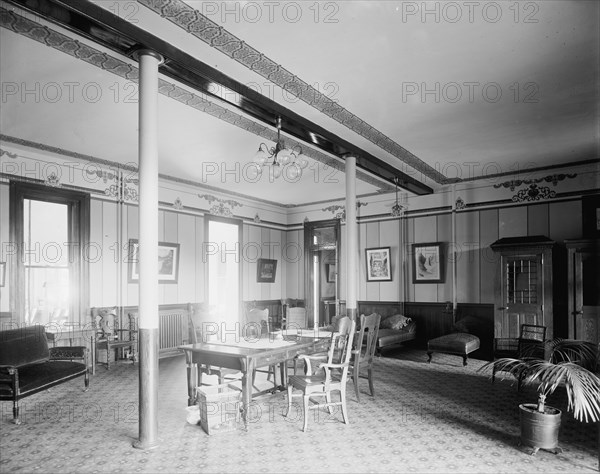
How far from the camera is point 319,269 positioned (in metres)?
12.1

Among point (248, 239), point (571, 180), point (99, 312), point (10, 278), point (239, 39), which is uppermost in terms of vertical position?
point (239, 39)

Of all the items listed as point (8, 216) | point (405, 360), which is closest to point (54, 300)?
point (8, 216)

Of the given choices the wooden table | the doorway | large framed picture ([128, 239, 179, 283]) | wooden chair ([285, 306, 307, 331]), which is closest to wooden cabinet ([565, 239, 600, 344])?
wooden chair ([285, 306, 307, 331])

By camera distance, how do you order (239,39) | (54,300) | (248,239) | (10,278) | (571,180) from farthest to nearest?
(248,239), (571,180), (54,300), (10,278), (239,39)

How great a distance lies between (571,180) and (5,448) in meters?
9.12

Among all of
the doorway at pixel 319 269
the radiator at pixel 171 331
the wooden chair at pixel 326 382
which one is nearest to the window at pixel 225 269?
the radiator at pixel 171 331

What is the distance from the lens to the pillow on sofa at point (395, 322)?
9430mm

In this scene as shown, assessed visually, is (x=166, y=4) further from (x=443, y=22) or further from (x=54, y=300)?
(x=54, y=300)

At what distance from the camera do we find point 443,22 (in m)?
3.75

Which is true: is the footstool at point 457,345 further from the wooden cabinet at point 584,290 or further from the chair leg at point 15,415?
the chair leg at point 15,415

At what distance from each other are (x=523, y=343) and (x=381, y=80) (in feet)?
15.3

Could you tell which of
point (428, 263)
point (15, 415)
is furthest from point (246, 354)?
point (428, 263)

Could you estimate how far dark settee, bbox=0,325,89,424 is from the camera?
4781mm

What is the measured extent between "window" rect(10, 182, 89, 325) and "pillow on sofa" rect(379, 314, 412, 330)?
5.71 meters
